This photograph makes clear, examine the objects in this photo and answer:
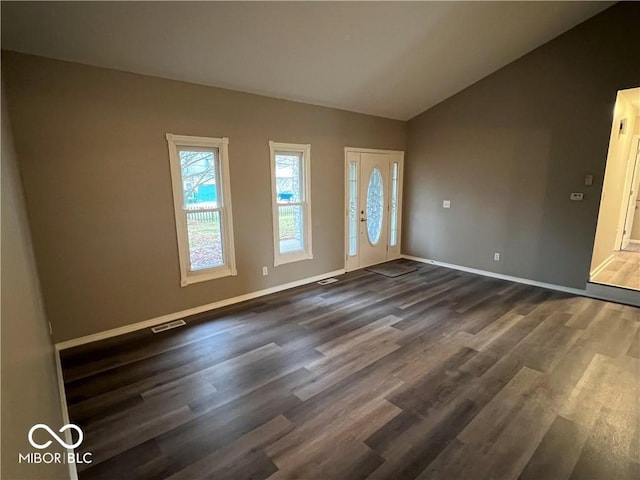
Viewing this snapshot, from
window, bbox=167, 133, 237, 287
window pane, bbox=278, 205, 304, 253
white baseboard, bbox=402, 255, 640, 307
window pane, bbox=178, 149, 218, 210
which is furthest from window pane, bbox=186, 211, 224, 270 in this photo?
white baseboard, bbox=402, 255, 640, 307

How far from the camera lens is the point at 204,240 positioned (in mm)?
4008

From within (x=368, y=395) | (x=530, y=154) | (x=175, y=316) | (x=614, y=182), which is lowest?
(x=368, y=395)

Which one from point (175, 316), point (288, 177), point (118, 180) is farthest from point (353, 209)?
point (118, 180)

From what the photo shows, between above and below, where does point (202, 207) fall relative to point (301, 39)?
below

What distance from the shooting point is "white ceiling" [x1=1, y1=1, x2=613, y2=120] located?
8.55 ft

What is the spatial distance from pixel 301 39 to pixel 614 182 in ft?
16.7

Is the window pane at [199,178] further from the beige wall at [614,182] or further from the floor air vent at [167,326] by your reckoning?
the beige wall at [614,182]

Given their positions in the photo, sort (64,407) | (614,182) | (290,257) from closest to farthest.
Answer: (64,407) < (290,257) < (614,182)

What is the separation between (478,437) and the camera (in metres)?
2.08

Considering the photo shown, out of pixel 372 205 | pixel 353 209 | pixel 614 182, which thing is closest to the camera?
pixel 614 182

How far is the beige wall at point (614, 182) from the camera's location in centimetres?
436

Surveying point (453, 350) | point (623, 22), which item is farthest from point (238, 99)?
point (623, 22)

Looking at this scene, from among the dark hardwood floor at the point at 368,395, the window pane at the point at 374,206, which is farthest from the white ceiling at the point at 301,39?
the dark hardwood floor at the point at 368,395

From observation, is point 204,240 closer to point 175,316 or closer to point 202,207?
point 202,207
